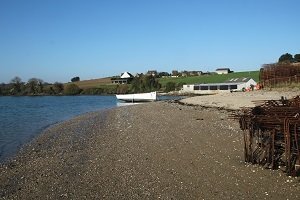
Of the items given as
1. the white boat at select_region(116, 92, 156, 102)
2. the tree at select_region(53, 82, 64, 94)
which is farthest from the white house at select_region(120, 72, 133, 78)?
the white boat at select_region(116, 92, 156, 102)

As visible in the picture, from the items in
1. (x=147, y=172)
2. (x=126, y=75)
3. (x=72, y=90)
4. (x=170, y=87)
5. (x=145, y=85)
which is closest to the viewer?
(x=147, y=172)

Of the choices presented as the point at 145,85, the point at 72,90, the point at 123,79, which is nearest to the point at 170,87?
the point at 145,85

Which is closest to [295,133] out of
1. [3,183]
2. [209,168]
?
[209,168]

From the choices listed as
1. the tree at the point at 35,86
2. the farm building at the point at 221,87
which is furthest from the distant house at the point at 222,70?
the tree at the point at 35,86

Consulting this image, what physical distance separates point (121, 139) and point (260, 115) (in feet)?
34.7

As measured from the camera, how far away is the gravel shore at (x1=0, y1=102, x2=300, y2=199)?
408 inches

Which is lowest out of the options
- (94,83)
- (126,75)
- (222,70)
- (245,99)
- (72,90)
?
(72,90)

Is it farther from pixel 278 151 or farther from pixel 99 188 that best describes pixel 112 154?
pixel 278 151

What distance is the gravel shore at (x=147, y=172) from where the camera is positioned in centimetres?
1037

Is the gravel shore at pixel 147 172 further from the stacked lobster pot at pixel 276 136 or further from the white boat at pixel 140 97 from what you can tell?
the white boat at pixel 140 97

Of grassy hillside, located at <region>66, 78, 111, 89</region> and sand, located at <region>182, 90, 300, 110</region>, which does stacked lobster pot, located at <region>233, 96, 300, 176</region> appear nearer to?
sand, located at <region>182, 90, 300, 110</region>

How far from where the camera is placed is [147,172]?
1272 cm

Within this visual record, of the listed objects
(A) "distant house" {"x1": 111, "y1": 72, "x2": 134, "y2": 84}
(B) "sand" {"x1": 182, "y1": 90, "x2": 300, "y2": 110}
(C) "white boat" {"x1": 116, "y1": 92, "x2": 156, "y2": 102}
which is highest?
(A) "distant house" {"x1": 111, "y1": 72, "x2": 134, "y2": 84}

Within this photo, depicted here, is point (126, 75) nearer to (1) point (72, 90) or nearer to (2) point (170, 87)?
(1) point (72, 90)
